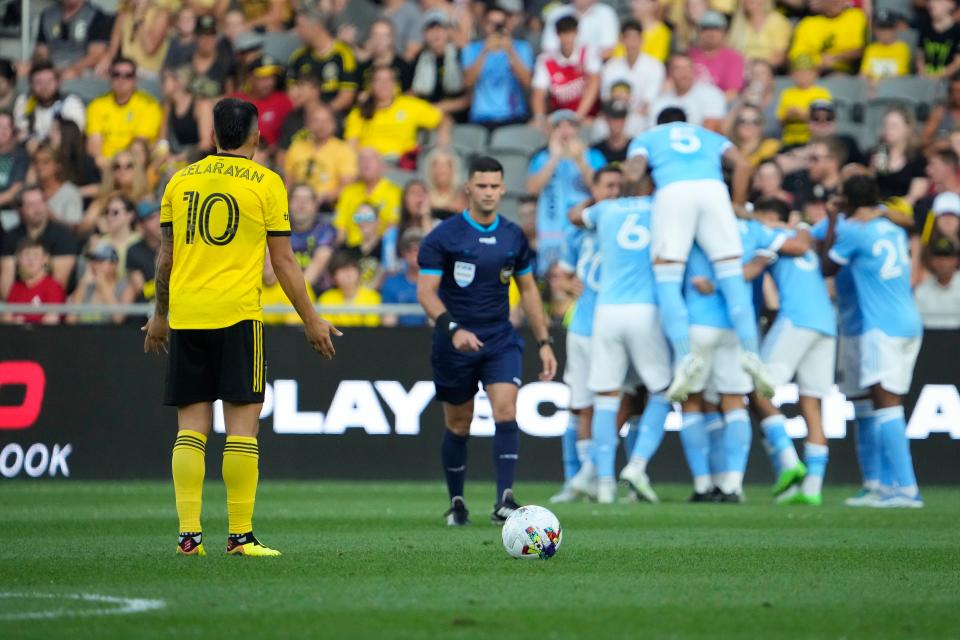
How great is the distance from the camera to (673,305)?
13781 millimetres

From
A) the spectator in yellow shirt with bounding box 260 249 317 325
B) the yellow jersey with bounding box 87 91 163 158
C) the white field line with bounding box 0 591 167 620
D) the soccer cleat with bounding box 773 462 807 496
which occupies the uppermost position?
the yellow jersey with bounding box 87 91 163 158

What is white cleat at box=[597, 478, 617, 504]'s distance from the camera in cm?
1400

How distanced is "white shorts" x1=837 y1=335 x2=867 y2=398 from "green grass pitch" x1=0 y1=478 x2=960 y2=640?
1.97 meters

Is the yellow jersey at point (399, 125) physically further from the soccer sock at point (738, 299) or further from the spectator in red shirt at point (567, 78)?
the soccer sock at point (738, 299)

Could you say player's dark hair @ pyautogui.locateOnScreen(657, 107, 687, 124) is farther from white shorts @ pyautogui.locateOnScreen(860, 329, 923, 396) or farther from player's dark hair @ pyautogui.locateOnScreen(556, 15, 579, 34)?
player's dark hair @ pyautogui.locateOnScreen(556, 15, 579, 34)

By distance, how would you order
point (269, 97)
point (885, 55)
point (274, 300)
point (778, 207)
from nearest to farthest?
point (778, 207) < point (274, 300) < point (885, 55) < point (269, 97)

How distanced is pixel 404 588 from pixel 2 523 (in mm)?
4874

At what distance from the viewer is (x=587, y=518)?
11.9 meters

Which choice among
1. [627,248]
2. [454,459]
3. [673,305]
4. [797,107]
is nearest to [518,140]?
[797,107]

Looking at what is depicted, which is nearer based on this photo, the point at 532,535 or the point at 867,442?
the point at 532,535

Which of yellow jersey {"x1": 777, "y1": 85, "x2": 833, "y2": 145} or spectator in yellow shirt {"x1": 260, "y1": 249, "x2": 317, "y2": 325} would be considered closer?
spectator in yellow shirt {"x1": 260, "y1": 249, "x2": 317, "y2": 325}

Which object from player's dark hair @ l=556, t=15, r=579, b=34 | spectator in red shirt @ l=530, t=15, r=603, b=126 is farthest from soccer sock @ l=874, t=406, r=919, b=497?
player's dark hair @ l=556, t=15, r=579, b=34

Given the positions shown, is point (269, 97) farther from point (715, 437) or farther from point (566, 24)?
point (715, 437)

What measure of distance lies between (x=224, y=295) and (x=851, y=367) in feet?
24.8
